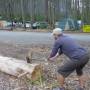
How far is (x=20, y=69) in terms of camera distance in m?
10.1

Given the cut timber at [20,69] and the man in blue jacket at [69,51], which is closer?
the man in blue jacket at [69,51]

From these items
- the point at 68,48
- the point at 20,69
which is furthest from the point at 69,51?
the point at 20,69

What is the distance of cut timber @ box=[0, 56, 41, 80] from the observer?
9.88m

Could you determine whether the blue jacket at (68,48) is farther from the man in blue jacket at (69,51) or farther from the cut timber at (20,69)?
the cut timber at (20,69)

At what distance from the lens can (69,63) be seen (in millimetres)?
8508

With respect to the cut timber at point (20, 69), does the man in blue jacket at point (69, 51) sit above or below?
above

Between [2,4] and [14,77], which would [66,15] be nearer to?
[2,4]

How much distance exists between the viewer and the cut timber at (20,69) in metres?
9.88

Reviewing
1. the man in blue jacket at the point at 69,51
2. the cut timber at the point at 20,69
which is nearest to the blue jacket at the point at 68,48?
the man in blue jacket at the point at 69,51

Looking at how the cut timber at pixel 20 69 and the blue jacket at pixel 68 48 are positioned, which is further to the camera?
the cut timber at pixel 20 69

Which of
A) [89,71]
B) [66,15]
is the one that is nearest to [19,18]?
[66,15]

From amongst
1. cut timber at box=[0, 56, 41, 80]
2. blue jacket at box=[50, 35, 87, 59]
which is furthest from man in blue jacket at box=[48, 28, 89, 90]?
cut timber at box=[0, 56, 41, 80]

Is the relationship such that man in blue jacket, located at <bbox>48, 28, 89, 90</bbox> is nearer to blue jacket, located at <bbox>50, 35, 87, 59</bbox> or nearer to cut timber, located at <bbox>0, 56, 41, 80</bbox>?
blue jacket, located at <bbox>50, 35, 87, 59</bbox>

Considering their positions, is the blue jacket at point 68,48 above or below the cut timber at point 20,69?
above
